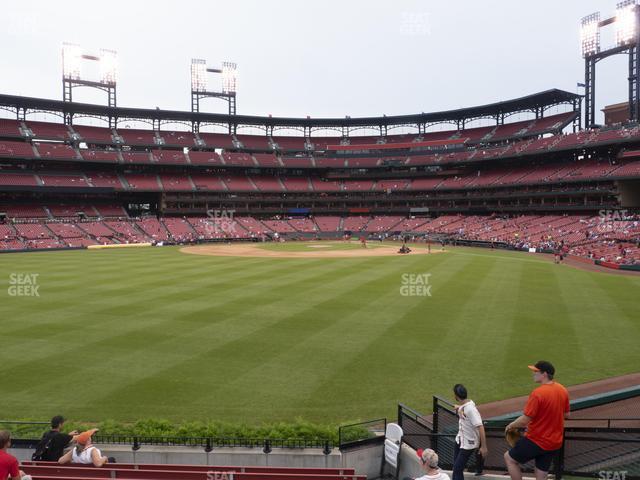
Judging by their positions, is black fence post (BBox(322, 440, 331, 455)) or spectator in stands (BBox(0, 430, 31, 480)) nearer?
spectator in stands (BBox(0, 430, 31, 480))

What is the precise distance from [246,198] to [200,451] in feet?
312

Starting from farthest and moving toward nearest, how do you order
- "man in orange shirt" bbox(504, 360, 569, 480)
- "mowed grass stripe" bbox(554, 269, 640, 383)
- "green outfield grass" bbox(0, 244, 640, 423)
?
"mowed grass stripe" bbox(554, 269, 640, 383) < "green outfield grass" bbox(0, 244, 640, 423) < "man in orange shirt" bbox(504, 360, 569, 480)

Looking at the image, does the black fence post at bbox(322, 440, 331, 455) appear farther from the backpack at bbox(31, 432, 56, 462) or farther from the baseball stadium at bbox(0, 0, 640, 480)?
the backpack at bbox(31, 432, 56, 462)

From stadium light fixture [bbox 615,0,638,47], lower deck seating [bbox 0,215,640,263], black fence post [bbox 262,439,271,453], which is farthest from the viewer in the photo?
stadium light fixture [bbox 615,0,638,47]

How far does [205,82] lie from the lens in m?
103

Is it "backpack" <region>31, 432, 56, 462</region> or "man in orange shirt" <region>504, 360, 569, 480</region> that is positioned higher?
"man in orange shirt" <region>504, 360, 569, 480</region>

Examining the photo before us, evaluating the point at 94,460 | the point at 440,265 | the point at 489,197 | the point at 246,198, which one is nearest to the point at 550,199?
the point at 489,197

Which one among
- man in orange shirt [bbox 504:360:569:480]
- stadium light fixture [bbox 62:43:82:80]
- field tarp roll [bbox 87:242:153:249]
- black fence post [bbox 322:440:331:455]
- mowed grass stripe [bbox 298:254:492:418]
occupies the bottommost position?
mowed grass stripe [bbox 298:254:492:418]

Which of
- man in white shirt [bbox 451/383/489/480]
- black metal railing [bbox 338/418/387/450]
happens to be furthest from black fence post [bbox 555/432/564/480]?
black metal railing [bbox 338/418/387/450]

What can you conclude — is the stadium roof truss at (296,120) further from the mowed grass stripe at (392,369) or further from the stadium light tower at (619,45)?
the mowed grass stripe at (392,369)

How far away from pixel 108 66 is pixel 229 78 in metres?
26.6

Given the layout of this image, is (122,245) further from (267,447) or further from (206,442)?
(267,447)

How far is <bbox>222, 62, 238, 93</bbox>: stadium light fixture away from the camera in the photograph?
104 m

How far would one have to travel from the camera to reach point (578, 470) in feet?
25.0
